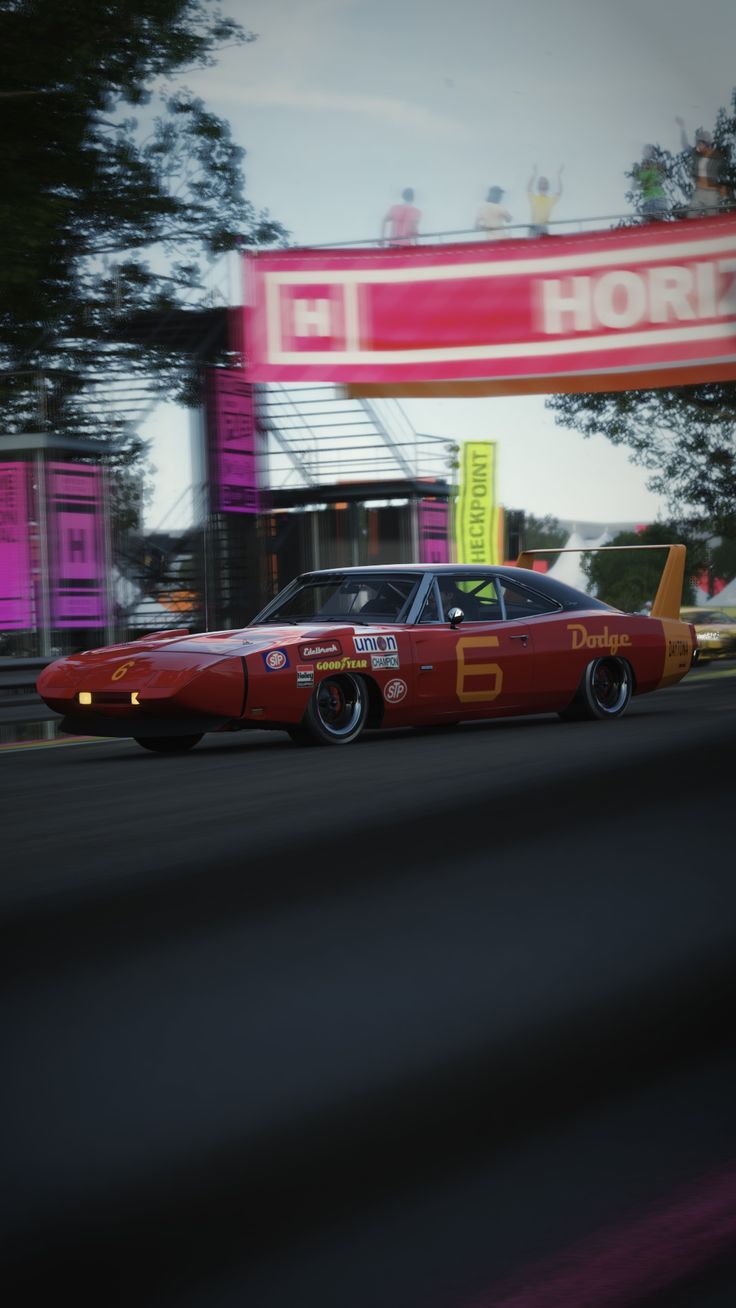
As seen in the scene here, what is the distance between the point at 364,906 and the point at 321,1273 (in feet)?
7.05

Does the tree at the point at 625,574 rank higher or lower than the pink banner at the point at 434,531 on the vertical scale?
lower

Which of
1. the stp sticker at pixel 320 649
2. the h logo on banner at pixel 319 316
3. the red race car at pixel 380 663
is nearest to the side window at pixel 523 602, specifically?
the red race car at pixel 380 663

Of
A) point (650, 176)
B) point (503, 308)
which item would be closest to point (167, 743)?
point (503, 308)

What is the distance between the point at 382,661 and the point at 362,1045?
6.01 metres

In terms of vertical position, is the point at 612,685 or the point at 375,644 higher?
the point at 375,644

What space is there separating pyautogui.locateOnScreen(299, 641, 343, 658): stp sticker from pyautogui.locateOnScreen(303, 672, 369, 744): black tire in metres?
0.16

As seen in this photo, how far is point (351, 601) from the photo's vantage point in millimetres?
9844

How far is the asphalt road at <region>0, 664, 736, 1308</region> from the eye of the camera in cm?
228

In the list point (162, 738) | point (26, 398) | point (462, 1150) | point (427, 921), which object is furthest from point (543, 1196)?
point (26, 398)

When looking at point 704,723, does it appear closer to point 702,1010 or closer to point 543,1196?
point 702,1010

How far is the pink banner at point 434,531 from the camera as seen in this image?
95.4 feet

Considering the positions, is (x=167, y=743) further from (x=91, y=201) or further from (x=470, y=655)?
(x=91, y=201)

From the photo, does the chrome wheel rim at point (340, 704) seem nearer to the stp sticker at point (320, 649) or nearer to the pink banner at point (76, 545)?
the stp sticker at point (320, 649)

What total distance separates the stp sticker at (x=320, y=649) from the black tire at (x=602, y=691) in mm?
2202
